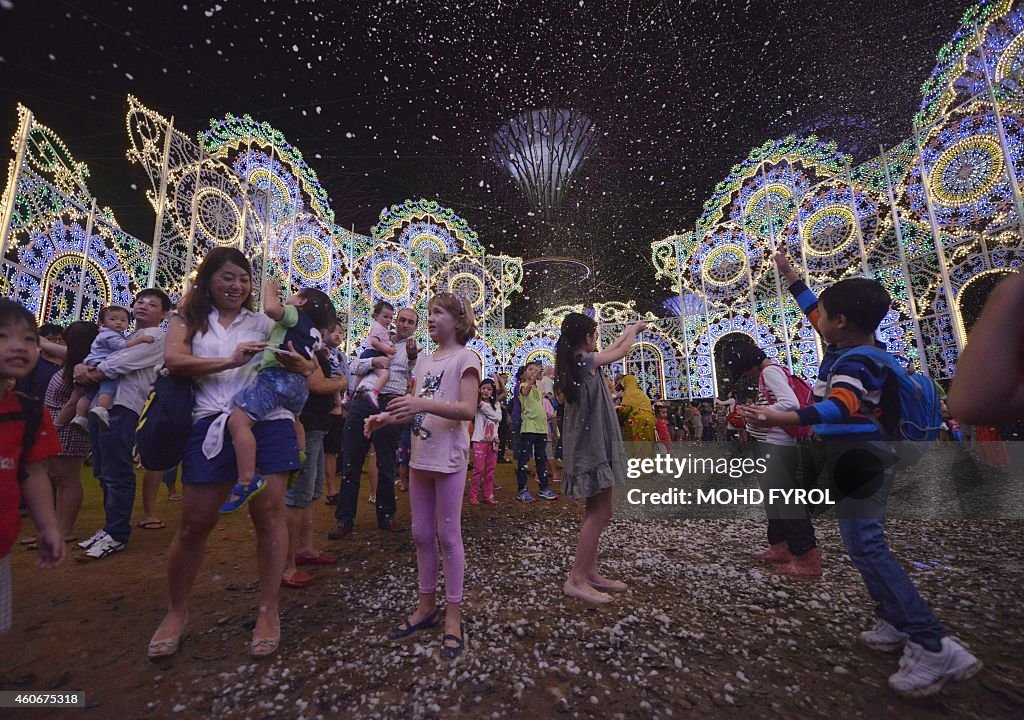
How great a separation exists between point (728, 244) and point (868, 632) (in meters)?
15.8

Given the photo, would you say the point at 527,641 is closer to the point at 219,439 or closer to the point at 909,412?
the point at 219,439

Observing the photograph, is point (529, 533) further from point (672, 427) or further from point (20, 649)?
point (672, 427)

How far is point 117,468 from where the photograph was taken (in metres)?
3.67

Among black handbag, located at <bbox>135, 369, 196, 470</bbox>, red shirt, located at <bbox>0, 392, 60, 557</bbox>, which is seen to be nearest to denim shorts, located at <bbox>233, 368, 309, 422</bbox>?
black handbag, located at <bbox>135, 369, 196, 470</bbox>

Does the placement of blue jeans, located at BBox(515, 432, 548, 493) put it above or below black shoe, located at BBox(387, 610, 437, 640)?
above

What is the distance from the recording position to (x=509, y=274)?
20422mm

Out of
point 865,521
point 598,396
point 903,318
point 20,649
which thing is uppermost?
point 903,318

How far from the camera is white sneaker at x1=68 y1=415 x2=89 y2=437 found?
374 centimetres

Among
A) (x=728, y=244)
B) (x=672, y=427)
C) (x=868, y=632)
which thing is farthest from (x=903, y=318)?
(x=868, y=632)

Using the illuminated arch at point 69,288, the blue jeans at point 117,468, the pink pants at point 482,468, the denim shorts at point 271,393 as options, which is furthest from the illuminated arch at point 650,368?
the illuminated arch at point 69,288

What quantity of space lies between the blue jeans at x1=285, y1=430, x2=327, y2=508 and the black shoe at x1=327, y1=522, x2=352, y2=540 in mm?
883

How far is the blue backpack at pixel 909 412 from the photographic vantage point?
2.10 meters

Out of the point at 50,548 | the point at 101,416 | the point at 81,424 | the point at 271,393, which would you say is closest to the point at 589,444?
the point at 271,393

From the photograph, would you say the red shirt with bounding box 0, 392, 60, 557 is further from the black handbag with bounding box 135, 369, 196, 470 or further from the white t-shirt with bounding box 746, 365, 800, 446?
the white t-shirt with bounding box 746, 365, 800, 446
